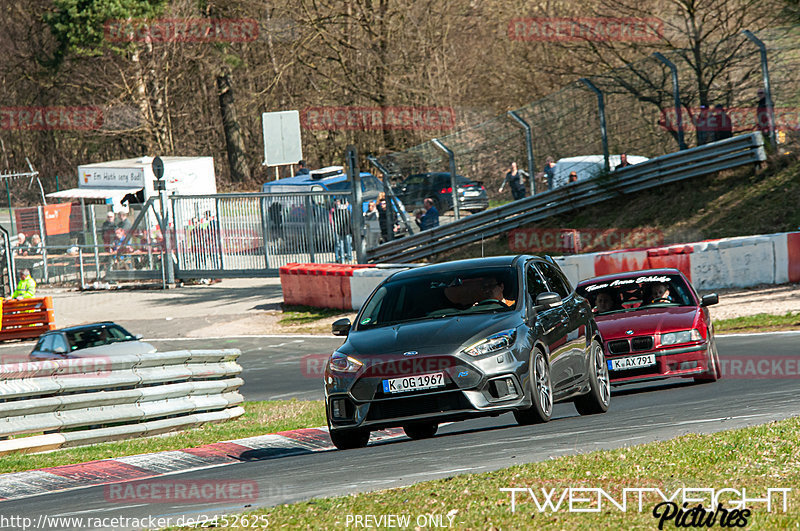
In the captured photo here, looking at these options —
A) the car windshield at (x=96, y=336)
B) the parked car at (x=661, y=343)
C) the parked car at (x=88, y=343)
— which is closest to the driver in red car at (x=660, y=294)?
the parked car at (x=661, y=343)

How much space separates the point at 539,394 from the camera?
959 centimetres

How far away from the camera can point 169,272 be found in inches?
1362

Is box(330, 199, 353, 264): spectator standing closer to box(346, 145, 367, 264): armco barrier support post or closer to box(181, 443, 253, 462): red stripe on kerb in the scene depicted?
box(346, 145, 367, 264): armco barrier support post

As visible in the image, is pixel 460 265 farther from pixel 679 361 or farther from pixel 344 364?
pixel 679 361

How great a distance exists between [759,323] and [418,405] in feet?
40.0

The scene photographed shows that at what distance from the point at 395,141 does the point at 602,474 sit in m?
37.7

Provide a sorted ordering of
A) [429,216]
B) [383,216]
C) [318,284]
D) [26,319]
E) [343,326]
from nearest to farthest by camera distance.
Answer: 1. [343,326]
2. [318,284]
3. [26,319]
4. [429,216]
5. [383,216]

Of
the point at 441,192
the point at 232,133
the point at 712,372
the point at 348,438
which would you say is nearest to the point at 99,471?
the point at 348,438

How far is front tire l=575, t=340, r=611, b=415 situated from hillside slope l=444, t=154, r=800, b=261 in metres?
15.3

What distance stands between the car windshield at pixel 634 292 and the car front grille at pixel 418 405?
5606mm

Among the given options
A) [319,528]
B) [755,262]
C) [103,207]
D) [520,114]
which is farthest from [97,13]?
[319,528]

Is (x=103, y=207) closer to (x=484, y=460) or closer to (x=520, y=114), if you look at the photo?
(x=520, y=114)

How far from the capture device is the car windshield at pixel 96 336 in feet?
67.2

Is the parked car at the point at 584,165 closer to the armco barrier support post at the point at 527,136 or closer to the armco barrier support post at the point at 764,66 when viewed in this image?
the armco barrier support post at the point at 527,136
